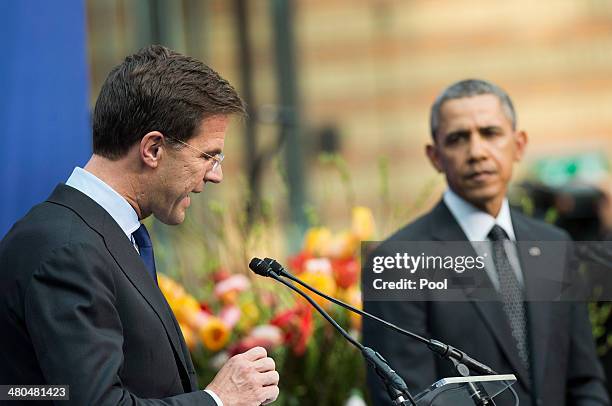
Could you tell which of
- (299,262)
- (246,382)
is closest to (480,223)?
(299,262)

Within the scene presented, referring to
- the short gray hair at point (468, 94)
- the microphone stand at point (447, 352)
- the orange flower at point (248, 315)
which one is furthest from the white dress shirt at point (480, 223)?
the orange flower at point (248, 315)

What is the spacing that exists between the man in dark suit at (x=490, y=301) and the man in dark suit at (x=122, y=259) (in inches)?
35.3

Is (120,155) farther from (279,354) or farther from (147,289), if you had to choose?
(279,354)

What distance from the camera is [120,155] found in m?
2.58

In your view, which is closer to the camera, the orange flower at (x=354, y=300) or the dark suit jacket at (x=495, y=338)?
the dark suit jacket at (x=495, y=338)

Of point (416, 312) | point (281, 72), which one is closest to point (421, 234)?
point (416, 312)

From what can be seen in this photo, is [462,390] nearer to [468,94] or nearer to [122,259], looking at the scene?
[122,259]

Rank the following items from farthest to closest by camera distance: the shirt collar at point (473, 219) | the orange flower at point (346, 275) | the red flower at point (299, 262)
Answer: the red flower at point (299, 262)
the orange flower at point (346, 275)
the shirt collar at point (473, 219)

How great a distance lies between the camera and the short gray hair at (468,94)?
3.71 meters

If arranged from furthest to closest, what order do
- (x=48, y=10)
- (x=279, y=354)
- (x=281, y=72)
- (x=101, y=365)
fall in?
(x=281, y=72) < (x=279, y=354) < (x=48, y=10) < (x=101, y=365)

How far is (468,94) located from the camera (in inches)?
146

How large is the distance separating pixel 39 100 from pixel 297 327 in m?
1.22

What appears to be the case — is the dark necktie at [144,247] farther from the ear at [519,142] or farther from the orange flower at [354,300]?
the orange flower at [354,300]

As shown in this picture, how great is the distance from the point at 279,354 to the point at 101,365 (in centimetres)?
202
